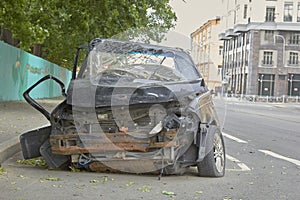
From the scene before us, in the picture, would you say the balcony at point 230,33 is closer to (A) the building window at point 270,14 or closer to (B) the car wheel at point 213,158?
(A) the building window at point 270,14

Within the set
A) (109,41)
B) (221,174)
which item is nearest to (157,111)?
(221,174)

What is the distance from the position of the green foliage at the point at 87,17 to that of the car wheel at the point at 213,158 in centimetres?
399

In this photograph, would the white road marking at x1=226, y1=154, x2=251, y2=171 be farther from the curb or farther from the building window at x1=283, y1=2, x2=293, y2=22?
the building window at x1=283, y1=2, x2=293, y2=22

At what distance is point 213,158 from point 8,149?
330cm

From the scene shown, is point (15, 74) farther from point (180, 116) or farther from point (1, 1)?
point (180, 116)

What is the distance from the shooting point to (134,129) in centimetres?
714

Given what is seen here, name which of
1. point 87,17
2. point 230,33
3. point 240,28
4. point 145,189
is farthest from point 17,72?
point 230,33

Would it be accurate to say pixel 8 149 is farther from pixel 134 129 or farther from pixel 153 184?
pixel 153 184

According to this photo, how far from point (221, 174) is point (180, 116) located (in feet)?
3.62

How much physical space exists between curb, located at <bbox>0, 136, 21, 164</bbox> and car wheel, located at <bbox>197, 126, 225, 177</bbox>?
2.92m

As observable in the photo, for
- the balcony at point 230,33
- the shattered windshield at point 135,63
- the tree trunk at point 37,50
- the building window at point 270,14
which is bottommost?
the shattered windshield at point 135,63

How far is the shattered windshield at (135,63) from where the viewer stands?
8055mm

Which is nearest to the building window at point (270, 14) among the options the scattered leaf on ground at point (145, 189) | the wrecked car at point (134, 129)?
the wrecked car at point (134, 129)

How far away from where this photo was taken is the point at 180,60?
339 inches
